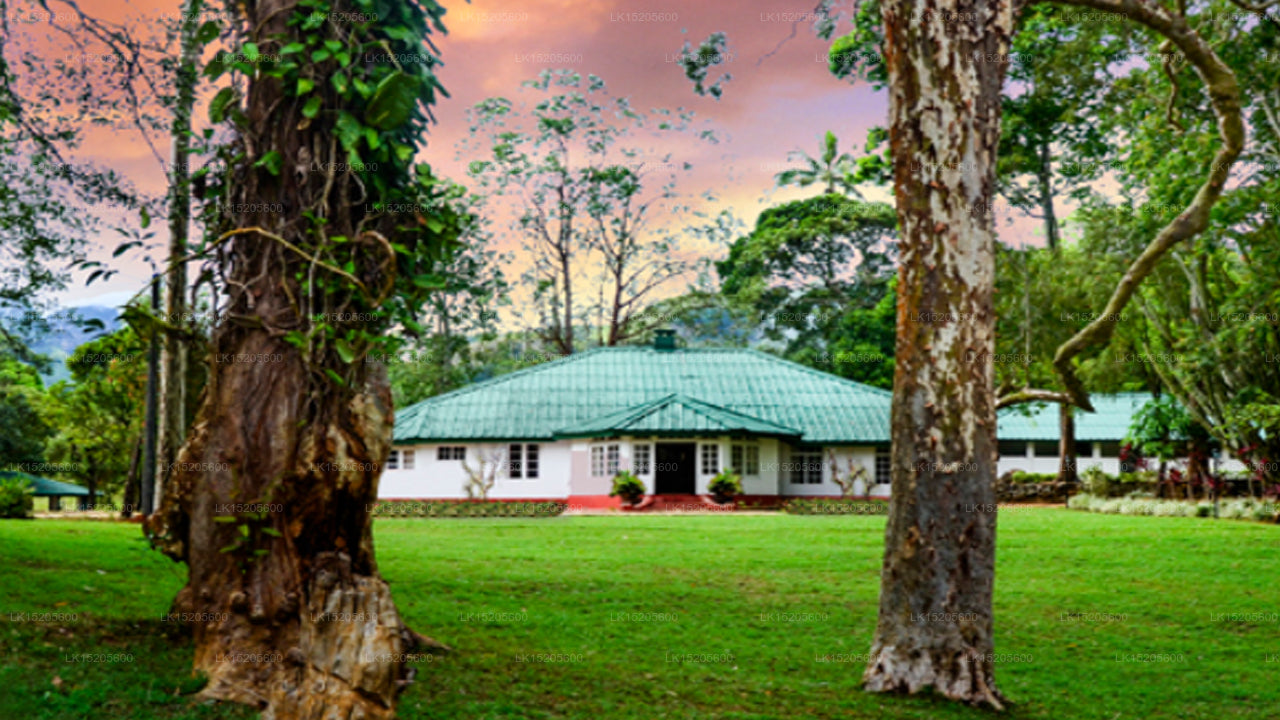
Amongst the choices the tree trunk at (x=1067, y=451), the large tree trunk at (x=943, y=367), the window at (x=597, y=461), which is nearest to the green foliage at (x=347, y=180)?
the large tree trunk at (x=943, y=367)

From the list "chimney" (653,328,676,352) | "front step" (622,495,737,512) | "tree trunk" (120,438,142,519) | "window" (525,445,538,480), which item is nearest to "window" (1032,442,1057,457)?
"chimney" (653,328,676,352)

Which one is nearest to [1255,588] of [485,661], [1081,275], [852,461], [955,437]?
[955,437]

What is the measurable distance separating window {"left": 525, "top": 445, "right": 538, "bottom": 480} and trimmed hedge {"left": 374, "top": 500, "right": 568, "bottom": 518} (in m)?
6.08

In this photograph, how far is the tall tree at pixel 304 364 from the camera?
5.80m

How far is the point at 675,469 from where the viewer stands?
111ft

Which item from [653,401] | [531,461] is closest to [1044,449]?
[653,401]

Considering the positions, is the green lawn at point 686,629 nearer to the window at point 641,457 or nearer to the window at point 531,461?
the window at point 641,457

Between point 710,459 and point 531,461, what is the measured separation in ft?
20.5

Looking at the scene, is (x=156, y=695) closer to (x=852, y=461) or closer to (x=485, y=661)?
(x=485, y=661)

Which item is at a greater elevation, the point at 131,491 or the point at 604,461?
the point at 604,461

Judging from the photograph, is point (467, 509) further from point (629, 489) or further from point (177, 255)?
point (177, 255)

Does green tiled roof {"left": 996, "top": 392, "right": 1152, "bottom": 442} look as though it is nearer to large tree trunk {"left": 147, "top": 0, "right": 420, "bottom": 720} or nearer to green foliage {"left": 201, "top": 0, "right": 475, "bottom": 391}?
green foliage {"left": 201, "top": 0, "right": 475, "bottom": 391}

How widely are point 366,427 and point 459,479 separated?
92.3ft

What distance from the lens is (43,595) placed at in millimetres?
7203
